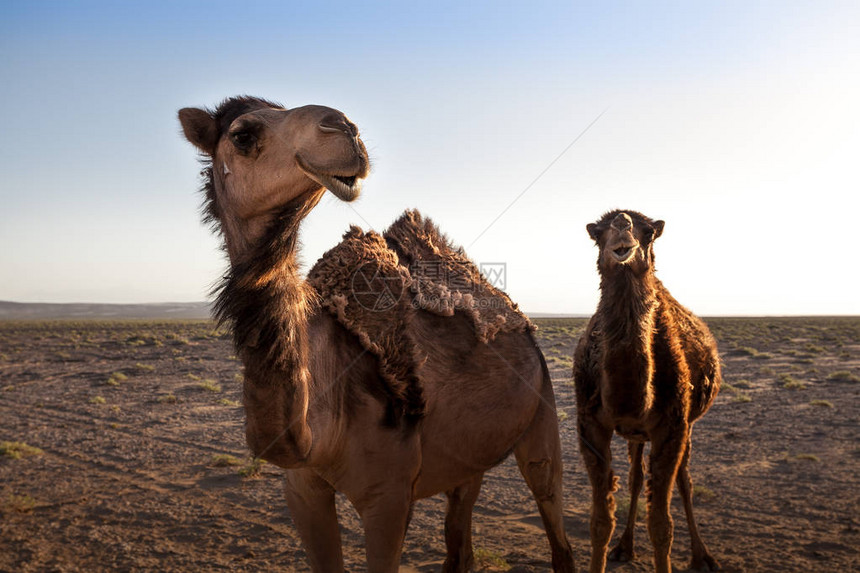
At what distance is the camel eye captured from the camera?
266cm

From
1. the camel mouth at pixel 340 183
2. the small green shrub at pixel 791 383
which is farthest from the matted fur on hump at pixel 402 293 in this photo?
the small green shrub at pixel 791 383

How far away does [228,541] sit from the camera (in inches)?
260

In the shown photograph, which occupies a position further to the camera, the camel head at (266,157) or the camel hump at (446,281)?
the camel hump at (446,281)

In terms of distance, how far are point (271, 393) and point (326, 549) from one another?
51.9 inches

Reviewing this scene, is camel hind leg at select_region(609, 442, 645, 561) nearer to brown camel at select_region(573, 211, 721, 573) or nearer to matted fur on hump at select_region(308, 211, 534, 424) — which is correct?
brown camel at select_region(573, 211, 721, 573)

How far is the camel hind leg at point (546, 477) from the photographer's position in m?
4.52

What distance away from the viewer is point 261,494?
27.2 feet

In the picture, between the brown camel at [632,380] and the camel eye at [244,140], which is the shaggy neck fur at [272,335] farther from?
the brown camel at [632,380]

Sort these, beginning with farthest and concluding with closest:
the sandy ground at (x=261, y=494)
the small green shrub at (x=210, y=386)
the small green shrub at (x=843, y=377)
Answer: the small green shrub at (x=843, y=377) < the small green shrub at (x=210, y=386) < the sandy ground at (x=261, y=494)

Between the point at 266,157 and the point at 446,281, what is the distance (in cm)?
233

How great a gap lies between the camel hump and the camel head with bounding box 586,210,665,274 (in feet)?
3.02

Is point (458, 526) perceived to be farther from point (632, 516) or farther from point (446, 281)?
point (632, 516)

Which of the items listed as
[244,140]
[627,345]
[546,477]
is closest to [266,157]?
[244,140]

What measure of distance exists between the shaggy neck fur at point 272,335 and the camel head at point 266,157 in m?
0.09
